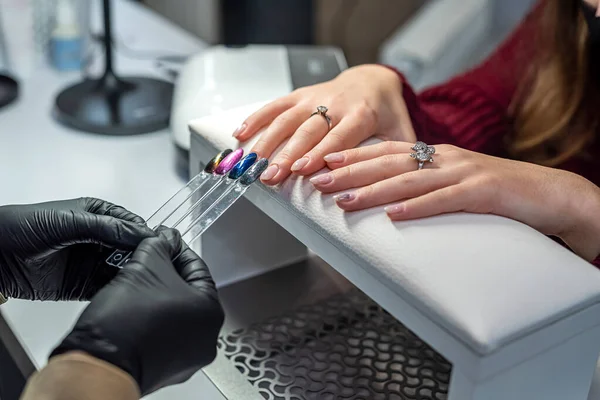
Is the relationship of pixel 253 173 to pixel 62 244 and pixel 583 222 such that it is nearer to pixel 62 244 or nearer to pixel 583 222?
pixel 62 244

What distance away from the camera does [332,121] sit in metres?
0.64

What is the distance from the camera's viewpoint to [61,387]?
0.42 metres

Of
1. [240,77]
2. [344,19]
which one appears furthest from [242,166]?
[344,19]

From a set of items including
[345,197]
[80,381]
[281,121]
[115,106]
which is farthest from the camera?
[115,106]

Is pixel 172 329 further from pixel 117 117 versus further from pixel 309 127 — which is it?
pixel 117 117

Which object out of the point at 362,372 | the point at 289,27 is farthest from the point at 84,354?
the point at 289,27

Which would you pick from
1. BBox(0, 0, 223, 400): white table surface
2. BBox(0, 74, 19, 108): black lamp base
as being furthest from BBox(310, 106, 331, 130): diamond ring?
BBox(0, 74, 19, 108): black lamp base

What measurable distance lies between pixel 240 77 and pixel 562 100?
39 centimetres

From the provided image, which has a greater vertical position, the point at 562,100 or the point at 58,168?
the point at 562,100

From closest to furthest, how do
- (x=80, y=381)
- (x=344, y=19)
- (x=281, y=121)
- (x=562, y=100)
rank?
(x=80, y=381)
(x=281, y=121)
(x=562, y=100)
(x=344, y=19)

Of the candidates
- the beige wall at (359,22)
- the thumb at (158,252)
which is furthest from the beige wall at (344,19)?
the thumb at (158,252)

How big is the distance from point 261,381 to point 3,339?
249 mm

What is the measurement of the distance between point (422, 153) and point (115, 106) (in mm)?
564

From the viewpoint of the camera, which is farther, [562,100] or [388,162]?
[562,100]
